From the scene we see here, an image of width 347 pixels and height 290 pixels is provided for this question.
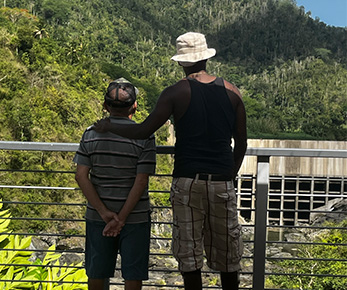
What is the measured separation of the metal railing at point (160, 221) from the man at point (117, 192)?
20 cm

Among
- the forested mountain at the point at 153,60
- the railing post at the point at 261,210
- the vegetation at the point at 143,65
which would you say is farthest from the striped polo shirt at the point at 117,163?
the forested mountain at the point at 153,60

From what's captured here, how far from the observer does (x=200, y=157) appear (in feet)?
6.10

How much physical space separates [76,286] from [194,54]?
1.96 meters

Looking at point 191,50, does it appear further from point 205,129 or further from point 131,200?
point 131,200

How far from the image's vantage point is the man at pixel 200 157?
184 centimetres

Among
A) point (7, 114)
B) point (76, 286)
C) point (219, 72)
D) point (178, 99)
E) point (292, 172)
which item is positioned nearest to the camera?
point (178, 99)

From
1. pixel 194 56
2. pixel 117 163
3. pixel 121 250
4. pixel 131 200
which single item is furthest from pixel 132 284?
pixel 194 56

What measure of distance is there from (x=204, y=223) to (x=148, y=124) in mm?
430

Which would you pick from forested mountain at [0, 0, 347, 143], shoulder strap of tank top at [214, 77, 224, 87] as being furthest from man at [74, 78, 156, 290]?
forested mountain at [0, 0, 347, 143]

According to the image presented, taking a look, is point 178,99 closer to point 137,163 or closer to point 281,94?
point 137,163

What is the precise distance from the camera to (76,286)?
3.26 metres

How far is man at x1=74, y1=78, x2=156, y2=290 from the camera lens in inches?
74.6

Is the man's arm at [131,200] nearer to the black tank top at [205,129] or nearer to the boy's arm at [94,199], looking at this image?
the boy's arm at [94,199]

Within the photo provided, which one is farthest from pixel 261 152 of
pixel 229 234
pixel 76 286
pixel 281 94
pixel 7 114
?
pixel 281 94
